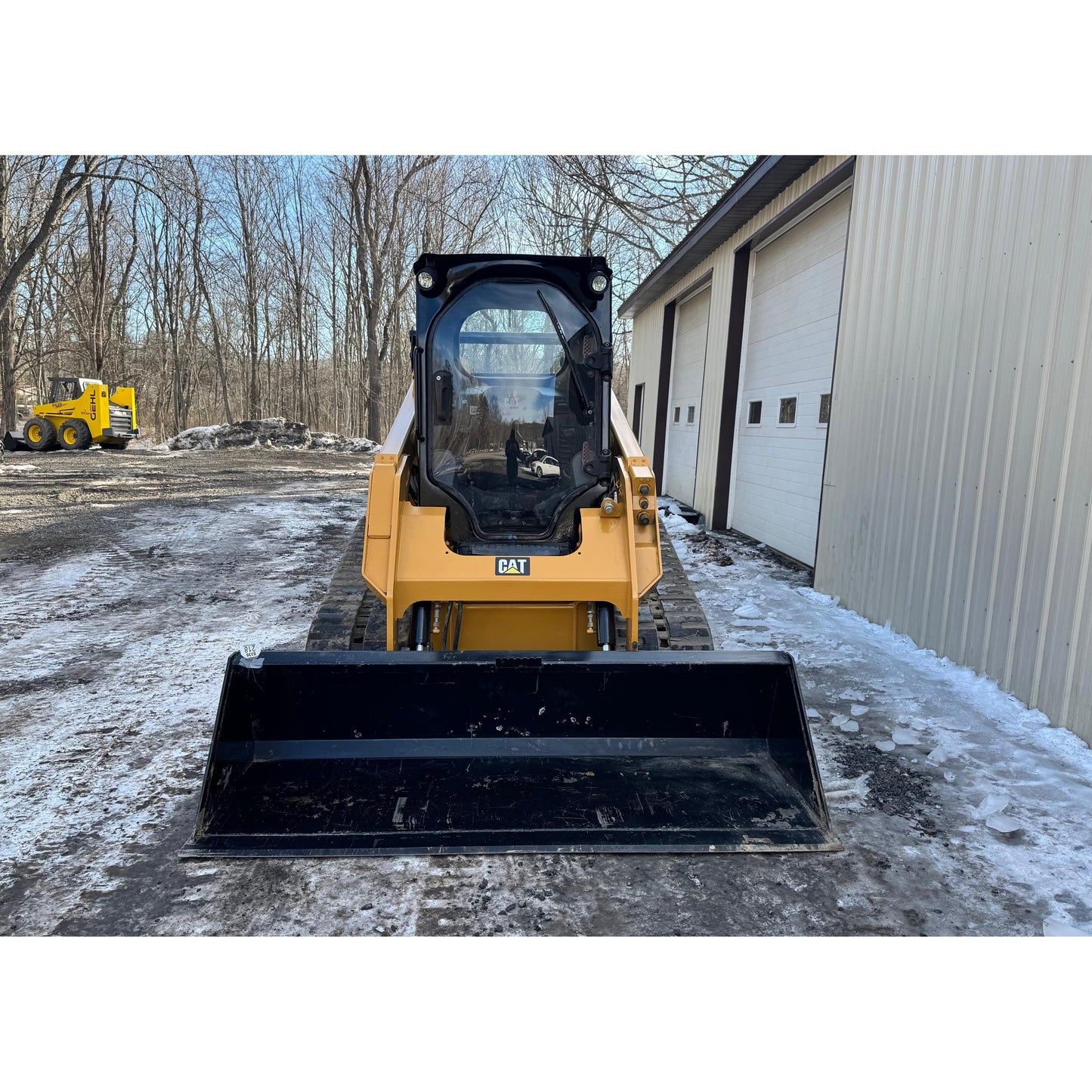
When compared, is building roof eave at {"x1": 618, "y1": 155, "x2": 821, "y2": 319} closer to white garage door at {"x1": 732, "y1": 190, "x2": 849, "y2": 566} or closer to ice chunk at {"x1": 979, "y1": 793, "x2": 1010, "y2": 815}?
white garage door at {"x1": 732, "y1": 190, "x2": 849, "y2": 566}

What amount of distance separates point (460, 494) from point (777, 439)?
6.73 m

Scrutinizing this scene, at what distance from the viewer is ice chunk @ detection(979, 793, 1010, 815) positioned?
3.68 meters

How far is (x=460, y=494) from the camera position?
4.66 meters

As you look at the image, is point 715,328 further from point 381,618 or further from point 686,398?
point 381,618

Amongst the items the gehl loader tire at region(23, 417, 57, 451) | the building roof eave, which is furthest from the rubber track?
the gehl loader tire at region(23, 417, 57, 451)

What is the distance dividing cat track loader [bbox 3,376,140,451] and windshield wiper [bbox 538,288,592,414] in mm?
24544

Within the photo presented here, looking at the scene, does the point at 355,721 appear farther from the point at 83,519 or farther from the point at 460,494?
the point at 83,519

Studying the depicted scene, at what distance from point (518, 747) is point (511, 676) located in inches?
13.0

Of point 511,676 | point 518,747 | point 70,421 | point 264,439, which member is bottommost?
point 518,747

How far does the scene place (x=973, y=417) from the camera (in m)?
5.62

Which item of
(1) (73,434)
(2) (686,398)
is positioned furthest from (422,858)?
(1) (73,434)

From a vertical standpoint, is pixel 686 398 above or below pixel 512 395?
above

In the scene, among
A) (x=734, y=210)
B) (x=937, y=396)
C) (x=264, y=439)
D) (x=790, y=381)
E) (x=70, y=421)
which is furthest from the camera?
(x=264, y=439)
